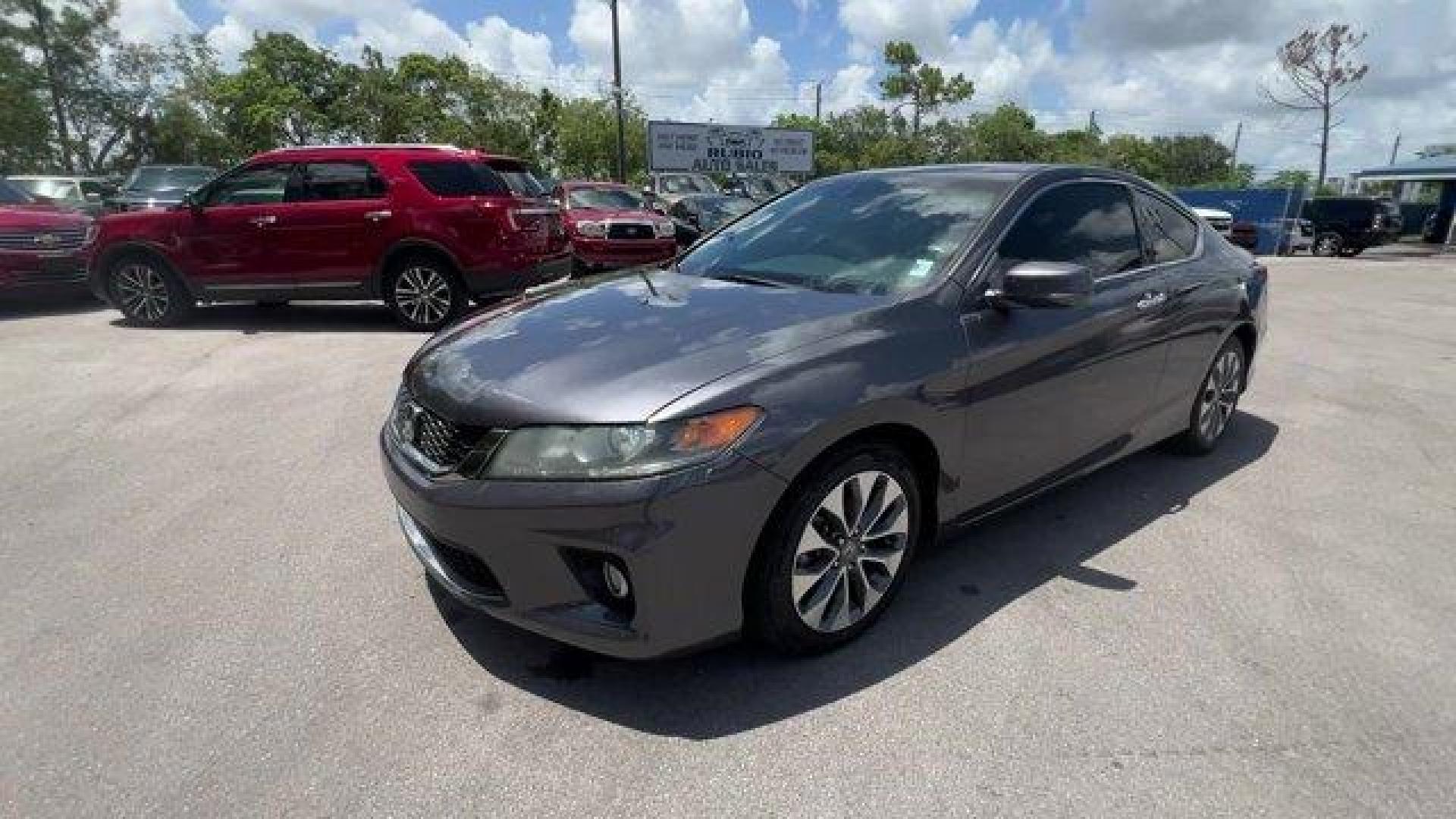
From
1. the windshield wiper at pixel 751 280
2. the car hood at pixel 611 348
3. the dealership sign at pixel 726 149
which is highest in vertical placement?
the dealership sign at pixel 726 149

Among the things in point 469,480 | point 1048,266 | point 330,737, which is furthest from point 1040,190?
point 330,737

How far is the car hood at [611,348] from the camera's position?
2316 mm

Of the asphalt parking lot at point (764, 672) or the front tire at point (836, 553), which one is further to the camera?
the front tire at point (836, 553)

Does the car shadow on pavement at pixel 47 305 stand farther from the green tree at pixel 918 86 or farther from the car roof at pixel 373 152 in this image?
the green tree at pixel 918 86

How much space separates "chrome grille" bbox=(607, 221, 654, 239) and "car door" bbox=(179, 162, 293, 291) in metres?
4.87

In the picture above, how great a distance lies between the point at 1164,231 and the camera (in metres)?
4.13

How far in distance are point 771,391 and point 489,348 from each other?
1.02 m

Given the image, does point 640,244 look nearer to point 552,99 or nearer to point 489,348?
point 489,348

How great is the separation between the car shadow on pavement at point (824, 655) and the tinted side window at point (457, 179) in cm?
599

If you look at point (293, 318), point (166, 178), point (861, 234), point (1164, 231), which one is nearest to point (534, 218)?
point (293, 318)

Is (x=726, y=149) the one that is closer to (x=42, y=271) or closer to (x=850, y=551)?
(x=42, y=271)

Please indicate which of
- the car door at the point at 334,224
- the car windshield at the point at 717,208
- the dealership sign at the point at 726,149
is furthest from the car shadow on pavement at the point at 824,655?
the dealership sign at the point at 726,149

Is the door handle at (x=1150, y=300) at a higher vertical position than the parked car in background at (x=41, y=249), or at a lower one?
higher

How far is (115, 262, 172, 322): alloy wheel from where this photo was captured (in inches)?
327
